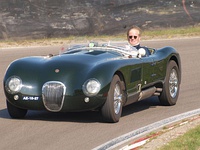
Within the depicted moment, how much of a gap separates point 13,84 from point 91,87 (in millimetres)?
1115

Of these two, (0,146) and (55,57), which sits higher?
(55,57)

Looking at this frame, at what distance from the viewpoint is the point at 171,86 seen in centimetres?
1156

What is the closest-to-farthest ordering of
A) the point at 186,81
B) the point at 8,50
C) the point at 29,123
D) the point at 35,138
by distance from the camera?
1. the point at 35,138
2. the point at 29,123
3. the point at 186,81
4. the point at 8,50

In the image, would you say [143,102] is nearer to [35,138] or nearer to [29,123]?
[29,123]

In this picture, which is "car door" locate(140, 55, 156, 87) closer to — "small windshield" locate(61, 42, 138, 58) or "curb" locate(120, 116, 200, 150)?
"small windshield" locate(61, 42, 138, 58)

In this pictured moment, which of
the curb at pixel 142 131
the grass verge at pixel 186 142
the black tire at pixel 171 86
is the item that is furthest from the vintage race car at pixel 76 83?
the grass verge at pixel 186 142

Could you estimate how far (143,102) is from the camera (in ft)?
38.8

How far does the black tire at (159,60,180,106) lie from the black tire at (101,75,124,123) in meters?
1.75

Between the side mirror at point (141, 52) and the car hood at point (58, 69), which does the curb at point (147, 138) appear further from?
the side mirror at point (141, 52)

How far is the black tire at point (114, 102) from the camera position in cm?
920

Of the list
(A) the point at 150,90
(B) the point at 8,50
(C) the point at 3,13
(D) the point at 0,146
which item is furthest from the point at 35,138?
(C) the point at 3,13

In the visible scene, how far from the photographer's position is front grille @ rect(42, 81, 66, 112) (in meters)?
9.13

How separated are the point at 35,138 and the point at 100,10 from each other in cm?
1867

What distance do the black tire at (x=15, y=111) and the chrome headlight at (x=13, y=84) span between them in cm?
33
